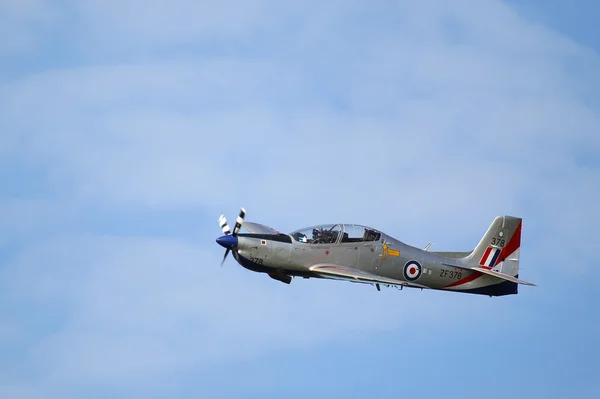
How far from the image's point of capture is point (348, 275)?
123 ft

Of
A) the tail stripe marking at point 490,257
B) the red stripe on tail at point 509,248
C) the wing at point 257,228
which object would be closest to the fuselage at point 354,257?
the tail stripe marking at point 490,257

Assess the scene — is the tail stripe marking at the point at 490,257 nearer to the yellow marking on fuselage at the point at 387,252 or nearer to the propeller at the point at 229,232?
the yellow marking on fuselage at the point at 387,252

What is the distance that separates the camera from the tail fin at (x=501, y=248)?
136ft

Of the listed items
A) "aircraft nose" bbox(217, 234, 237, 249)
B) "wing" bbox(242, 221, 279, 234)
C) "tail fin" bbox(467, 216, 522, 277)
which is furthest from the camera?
"tail fin" bbox(467, 216, 522, 277)

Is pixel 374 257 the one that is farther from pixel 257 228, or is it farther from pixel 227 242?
pixel 227 242

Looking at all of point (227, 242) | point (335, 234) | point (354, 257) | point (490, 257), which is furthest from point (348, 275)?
point (490, 257)

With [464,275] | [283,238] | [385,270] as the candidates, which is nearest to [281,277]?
[283,238]

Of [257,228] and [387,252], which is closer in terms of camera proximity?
[387,252]

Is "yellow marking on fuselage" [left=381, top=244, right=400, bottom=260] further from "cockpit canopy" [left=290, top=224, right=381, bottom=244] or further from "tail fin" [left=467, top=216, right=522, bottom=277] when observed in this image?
"tail fin" [left=467, top=216, right=522, bottom=277]

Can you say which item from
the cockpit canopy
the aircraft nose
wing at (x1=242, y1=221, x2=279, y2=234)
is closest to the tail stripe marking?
the cockpit canopy

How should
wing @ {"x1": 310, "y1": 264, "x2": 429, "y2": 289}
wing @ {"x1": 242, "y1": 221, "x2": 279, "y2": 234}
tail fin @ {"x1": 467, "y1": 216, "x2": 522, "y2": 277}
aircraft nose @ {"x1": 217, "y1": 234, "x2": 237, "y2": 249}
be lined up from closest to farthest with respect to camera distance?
1. aircraft nose @ {"x1": 217, "y1": 234, "x2": 237, "y2": 249}
2. wing @ {"x1": 310, "y1": 264, "x2": 429, "y2": 289}
3. wing @ {"x1": 242, "y1": 221, "x2": 279, "y2": 234}
4. tail fin @ {"x1": 467, "y1": 216, "x2": 522, "y2": 277}

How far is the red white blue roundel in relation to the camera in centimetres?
3966

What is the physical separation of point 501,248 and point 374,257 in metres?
6.01

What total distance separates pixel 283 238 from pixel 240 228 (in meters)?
1.66
